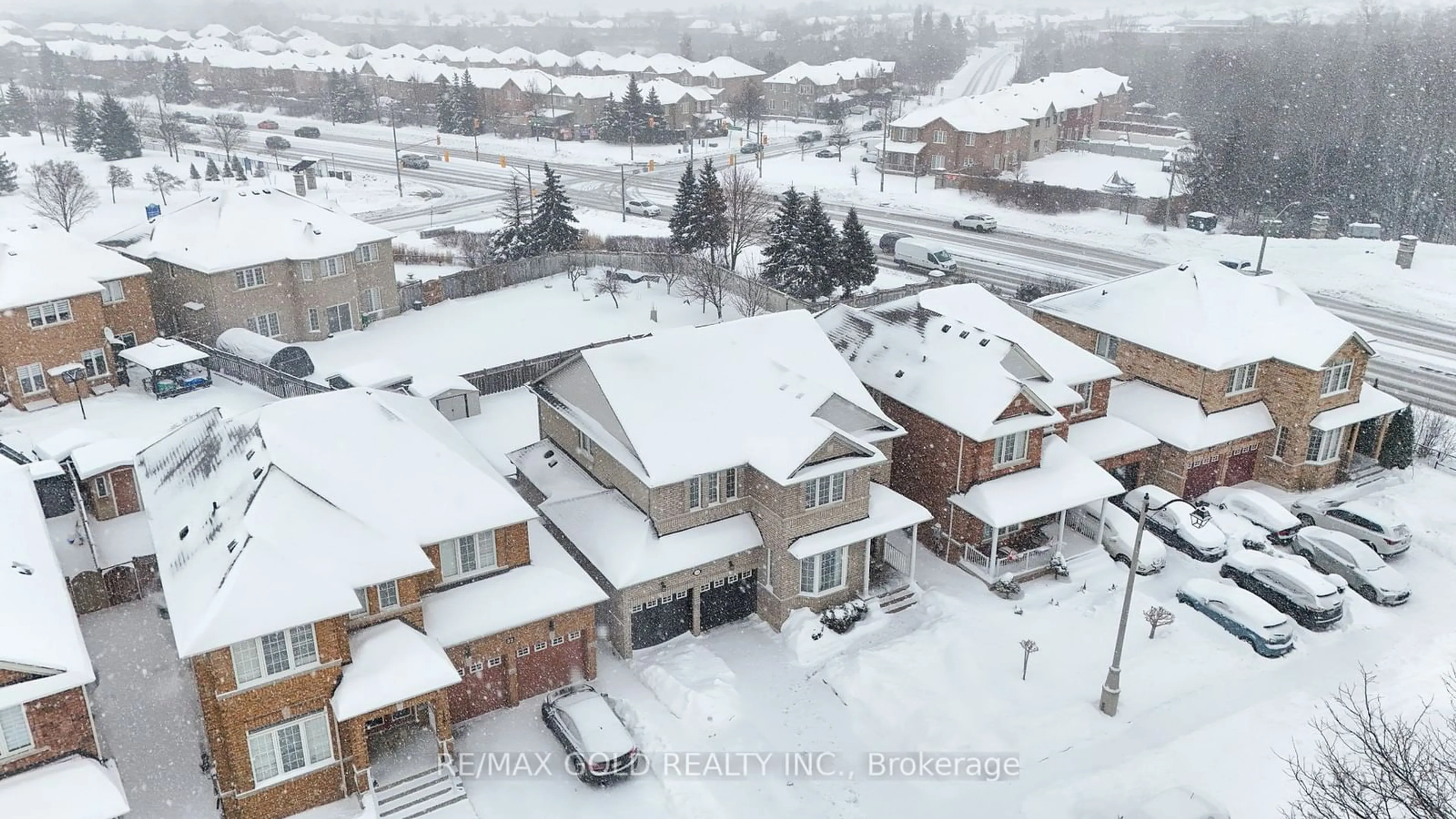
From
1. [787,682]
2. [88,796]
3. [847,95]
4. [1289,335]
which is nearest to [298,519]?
[88,796]

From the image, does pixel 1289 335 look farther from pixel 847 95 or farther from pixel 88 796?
pixel 847 95

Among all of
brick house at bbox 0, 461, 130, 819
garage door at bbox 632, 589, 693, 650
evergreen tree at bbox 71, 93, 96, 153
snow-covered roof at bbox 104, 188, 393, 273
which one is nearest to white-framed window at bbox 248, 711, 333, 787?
brick house at bbox 0, 461, 130, 819

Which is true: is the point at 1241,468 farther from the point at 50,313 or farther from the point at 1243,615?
the point at 50,313

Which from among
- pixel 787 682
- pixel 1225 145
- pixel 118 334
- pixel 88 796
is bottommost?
pixel 787 682

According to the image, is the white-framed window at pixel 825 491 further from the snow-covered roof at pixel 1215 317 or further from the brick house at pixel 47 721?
the brick house at pixel 47 721

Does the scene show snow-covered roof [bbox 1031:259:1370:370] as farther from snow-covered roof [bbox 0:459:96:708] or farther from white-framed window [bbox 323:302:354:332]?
snow-covered roof [bbox 0:459:96:708]

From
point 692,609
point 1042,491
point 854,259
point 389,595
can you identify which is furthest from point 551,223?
point 389,595
